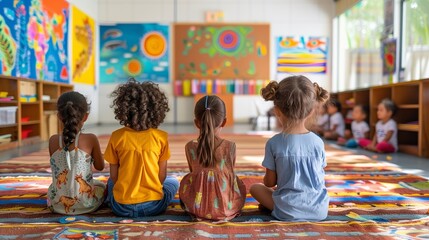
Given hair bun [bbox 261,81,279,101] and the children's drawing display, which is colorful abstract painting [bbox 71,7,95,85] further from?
hair bun [bbox 261,81,279,101]

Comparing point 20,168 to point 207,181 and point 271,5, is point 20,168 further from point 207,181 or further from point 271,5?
point 271,5

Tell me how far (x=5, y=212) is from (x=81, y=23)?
658 centimetres

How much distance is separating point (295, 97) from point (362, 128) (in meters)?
3.62

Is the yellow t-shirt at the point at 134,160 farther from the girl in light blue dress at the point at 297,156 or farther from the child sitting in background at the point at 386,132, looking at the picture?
the child sitting in background at the point at 386,132

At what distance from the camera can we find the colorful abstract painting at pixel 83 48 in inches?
291

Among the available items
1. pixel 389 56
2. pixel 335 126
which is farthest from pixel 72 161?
pixel 389 56

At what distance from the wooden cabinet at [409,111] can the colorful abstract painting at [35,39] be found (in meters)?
4.49

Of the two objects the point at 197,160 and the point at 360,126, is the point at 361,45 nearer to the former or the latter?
the point at 360,126

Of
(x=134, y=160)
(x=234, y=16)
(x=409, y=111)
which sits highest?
(x=234, y=16)

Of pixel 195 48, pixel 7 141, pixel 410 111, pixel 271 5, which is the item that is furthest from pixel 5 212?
pixel 271 5

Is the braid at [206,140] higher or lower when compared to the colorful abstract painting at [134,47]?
lower

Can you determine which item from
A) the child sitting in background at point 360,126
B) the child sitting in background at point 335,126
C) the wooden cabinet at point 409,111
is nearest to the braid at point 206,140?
the wooden cabinet at point 409,111

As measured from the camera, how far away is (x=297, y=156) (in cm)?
163

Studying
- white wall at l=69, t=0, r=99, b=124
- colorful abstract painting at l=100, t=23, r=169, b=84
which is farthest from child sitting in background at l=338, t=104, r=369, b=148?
white wall at l=69, t=0, r=99, b=124
